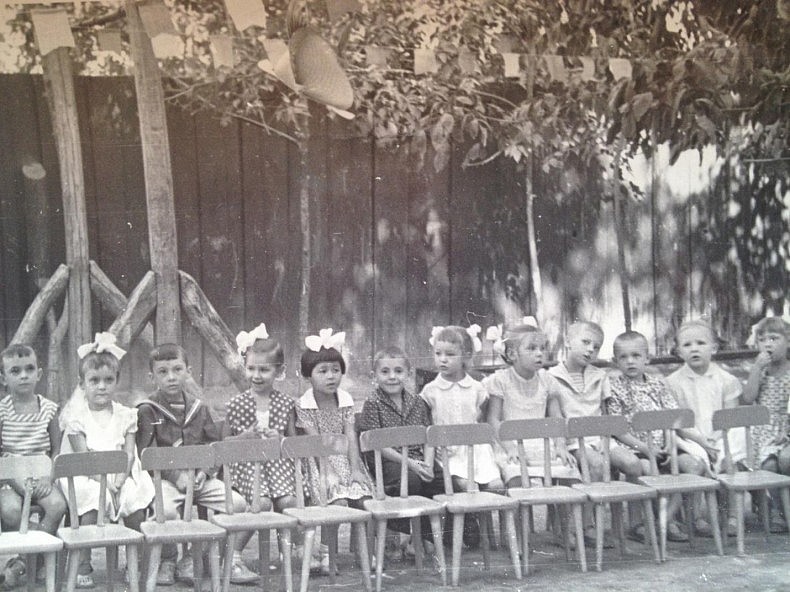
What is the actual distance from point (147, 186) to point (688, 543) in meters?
2.99

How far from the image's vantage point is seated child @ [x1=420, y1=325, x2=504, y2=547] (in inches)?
213

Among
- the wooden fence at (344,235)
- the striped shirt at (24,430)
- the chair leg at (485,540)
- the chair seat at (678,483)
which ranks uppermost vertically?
the wooden fence at (344,235)

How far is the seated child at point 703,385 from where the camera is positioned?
5.69m

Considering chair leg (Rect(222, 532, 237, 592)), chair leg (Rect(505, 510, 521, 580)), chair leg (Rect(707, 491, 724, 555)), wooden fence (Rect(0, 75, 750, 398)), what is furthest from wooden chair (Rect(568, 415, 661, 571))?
chair leg (Rect(222, 532, 237, 592))

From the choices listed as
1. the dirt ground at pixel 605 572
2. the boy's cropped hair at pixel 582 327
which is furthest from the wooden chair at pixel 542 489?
the boy's cropped hair at pixel 582 327

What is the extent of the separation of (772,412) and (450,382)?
1.60 m

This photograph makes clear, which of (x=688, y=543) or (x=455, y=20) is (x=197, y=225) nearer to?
(x=455, y=20)

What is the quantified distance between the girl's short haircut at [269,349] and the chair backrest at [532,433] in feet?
3.44

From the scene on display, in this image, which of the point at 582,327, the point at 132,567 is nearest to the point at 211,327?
the point at 132,567

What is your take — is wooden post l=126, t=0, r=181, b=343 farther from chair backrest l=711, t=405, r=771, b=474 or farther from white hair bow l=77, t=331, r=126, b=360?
chair backrest l=711, t=405, r=771, b=474

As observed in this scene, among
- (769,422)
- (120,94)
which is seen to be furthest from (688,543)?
(120,94)

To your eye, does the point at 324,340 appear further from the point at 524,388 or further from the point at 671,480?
the point at 671,480

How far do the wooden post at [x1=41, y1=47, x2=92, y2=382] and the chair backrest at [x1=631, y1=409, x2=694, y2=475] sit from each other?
8.36 ft

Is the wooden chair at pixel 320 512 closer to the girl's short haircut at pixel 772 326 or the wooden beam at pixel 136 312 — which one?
the wooden beam at pixel 136 312
